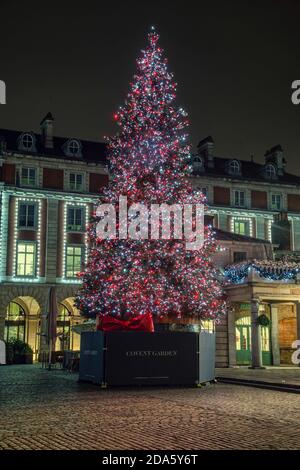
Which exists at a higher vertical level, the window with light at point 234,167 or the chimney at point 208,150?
the chimney at point 208,150

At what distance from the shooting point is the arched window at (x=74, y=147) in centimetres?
4584

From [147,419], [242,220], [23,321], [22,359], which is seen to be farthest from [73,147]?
[147,419]

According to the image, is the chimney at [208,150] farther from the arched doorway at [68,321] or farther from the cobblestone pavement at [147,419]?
Answer: the cobblestone pavement at [147,419]

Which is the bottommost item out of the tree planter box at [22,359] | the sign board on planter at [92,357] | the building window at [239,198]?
the tree planter box at [22,359]

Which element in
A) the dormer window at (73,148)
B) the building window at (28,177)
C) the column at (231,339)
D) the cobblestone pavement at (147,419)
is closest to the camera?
the cobblestone pavement at (147,419)

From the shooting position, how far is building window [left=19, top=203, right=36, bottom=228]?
141ft

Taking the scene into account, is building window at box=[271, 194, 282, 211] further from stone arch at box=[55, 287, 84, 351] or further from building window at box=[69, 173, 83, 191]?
stone arch at box=[55, 287, 84, 351]

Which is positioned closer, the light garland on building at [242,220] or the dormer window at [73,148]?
the dormer window at [73,148]

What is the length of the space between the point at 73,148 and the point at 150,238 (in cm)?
2521

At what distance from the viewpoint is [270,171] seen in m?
53.4

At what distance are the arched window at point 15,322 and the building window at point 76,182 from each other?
395 inches

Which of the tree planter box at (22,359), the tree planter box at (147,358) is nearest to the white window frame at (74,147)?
the tree planter box at (22,359)
